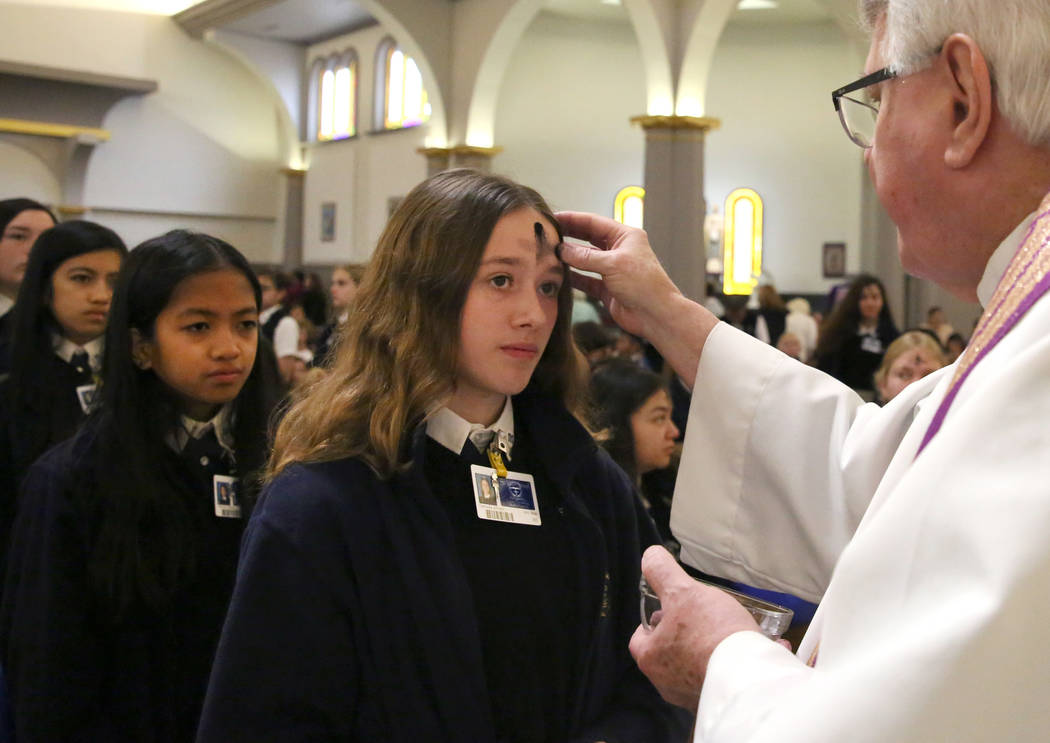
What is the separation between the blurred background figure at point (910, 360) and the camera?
4.39 meters

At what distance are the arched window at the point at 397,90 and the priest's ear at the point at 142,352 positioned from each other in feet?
48.2

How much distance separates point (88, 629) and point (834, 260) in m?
15.6

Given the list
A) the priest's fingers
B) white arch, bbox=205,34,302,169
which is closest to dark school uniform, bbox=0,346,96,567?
the priest's fingers

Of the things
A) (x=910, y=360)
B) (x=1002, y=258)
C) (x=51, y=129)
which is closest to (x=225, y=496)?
(x=1002, y=258)

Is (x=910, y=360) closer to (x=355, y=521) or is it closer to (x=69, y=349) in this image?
(x=69, y=349)

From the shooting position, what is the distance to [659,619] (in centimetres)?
126

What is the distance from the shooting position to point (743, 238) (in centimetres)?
1722

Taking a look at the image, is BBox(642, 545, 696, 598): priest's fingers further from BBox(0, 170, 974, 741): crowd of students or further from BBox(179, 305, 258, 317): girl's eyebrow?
BBox(179, 305, 258, 317): girl's eyebrow

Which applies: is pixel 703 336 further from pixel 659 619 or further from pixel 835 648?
pixel 835 648

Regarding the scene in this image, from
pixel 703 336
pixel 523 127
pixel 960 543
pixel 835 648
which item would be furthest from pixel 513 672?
pixel 523 127

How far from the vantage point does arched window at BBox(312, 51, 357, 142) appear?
18109 mm

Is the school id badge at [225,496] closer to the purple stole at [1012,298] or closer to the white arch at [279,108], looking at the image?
the purple stole at [1012,298]

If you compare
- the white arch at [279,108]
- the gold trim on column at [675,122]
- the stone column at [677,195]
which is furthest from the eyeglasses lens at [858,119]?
the white arch at [279,108]

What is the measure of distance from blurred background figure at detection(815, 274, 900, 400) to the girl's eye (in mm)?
4902
